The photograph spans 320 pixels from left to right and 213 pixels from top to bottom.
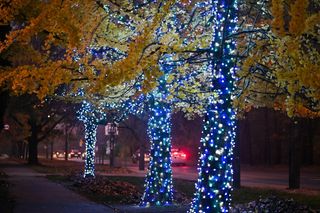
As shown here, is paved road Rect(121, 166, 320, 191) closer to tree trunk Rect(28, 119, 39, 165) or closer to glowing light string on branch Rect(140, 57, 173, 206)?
glowing light string on branch Rect(140, 57, 173, 206)

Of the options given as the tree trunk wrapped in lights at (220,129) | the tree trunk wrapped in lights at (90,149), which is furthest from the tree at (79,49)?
the tree trunk wrapped in lights at (90,149)

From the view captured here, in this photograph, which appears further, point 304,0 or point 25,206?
point 25,206

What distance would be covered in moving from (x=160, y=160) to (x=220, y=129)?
6.17m

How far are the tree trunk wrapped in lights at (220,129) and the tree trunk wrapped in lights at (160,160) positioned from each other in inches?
229

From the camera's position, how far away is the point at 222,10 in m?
8.90

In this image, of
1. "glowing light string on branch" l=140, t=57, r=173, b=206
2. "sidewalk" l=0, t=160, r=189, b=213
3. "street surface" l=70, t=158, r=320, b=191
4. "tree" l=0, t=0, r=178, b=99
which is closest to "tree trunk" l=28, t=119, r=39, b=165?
"street surface" l=70, t=158, r=320, b=191

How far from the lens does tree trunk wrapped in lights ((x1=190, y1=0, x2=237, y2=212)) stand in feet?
28.9

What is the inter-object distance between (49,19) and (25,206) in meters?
7.93

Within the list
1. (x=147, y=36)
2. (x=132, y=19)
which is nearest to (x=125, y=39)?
(x=132, y=19)

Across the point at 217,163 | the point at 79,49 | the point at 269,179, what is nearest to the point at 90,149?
the point at 269,179

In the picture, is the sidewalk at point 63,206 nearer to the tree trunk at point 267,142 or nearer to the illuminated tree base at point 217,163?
the illuminated tree base at point 217,163

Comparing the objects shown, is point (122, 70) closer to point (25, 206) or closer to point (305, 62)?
point (305, 62)

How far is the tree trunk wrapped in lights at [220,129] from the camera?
8.80 metres

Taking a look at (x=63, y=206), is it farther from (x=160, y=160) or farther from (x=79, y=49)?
(x=79, y=49)
